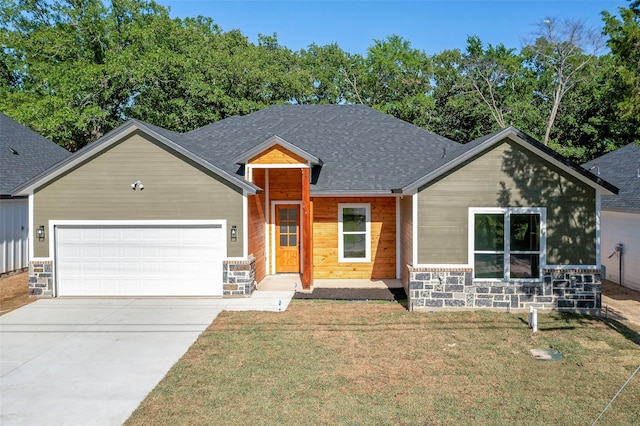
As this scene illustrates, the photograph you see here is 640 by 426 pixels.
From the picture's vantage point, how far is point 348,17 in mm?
27641

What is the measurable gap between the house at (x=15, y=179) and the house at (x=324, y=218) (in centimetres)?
460

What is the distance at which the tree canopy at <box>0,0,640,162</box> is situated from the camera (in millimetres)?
26953

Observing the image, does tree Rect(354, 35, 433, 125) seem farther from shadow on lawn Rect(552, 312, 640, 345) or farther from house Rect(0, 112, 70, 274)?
shadow on lawn Rect(552, 312, 640, 345)

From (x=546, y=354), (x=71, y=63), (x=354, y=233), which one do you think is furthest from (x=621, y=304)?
(x=71, y=63)

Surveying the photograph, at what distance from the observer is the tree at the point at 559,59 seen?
2816 centimetres

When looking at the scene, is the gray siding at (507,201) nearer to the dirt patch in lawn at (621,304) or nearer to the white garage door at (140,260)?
the dirt patch in lawn at (621,304)

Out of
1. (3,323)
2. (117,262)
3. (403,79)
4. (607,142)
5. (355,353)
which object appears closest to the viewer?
(355,353)

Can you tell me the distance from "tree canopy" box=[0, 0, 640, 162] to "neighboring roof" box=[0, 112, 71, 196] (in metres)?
6.01

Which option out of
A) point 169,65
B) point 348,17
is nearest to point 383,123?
point 348,17

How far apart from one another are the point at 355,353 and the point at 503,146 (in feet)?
20.3

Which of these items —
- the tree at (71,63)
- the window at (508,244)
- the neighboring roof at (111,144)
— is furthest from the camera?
the tree at (71,63)

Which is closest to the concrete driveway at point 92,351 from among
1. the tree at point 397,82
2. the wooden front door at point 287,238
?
the wooden front door at point 287,238

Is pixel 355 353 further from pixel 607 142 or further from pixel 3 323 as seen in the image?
pixel 607 142

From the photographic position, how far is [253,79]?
2720 cm
